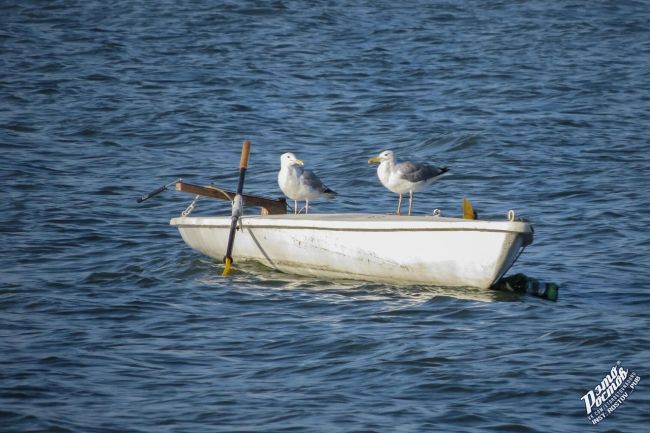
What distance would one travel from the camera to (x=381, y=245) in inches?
500

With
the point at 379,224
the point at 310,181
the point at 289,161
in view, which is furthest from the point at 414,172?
the point at 289,161

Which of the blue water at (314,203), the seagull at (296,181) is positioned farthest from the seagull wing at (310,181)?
the blue water at (314,203)

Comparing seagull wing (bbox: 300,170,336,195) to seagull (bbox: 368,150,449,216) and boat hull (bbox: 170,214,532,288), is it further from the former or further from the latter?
seagull (bbox: 368,150,449,216)

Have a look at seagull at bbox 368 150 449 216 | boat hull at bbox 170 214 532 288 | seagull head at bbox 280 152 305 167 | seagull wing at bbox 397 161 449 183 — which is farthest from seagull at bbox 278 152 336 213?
seagull wing at bbox 397 161 449 183

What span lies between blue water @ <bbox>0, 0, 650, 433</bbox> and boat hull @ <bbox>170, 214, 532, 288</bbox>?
0.20 metres

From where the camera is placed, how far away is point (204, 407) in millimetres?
9359

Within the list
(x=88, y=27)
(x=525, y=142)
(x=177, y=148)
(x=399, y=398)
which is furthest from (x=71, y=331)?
(x=88, y=27)

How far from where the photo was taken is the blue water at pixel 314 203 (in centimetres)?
975

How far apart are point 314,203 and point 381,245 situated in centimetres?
522

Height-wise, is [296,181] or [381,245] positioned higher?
[296,181]

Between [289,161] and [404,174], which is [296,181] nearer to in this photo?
[289,161]

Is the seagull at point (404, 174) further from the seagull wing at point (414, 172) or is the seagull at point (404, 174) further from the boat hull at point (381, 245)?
the boat hull at point (381, 245)

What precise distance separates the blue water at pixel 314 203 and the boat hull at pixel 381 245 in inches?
7.8

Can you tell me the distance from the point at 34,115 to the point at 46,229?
26.4ft
